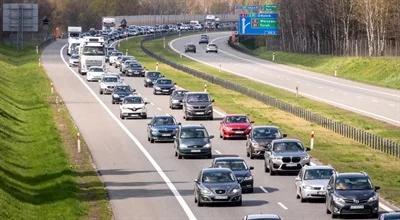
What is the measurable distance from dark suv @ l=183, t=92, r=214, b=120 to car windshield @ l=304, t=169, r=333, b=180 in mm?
34383

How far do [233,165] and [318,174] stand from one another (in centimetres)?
396

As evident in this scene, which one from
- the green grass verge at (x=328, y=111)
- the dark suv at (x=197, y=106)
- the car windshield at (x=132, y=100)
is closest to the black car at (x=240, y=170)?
the green grass verge at (x=328, y=111)

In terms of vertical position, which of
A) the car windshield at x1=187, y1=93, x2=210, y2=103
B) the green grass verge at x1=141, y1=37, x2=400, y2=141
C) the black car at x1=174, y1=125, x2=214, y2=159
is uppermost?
the car windshield at x1=187, y1=93, x2=210, y2=103

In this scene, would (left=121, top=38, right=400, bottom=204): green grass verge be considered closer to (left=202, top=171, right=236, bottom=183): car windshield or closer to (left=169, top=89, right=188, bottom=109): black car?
(left=169, top=89, right=188, bottom=109): black car

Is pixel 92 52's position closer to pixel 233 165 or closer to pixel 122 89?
pixel 122 89

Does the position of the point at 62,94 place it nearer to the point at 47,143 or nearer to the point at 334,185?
the point at 47,143

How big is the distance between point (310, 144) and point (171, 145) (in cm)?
711

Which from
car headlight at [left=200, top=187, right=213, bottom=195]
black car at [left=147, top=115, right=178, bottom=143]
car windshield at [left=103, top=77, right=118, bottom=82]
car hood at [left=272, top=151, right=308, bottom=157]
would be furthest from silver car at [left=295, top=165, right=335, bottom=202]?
car windshield at [left=103, top=77, right=118, bottom=82]

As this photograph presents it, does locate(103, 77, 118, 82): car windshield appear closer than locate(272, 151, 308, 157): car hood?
No

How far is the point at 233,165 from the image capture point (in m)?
43.0

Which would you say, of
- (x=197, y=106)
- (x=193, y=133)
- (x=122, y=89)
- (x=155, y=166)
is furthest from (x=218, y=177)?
(x=122, y=89)

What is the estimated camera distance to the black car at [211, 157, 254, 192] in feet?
138

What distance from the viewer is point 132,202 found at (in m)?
40.7

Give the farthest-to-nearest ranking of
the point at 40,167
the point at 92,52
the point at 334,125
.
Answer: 1. the point at 92,52
2. the point at 334,125
3. the point at 40,167
